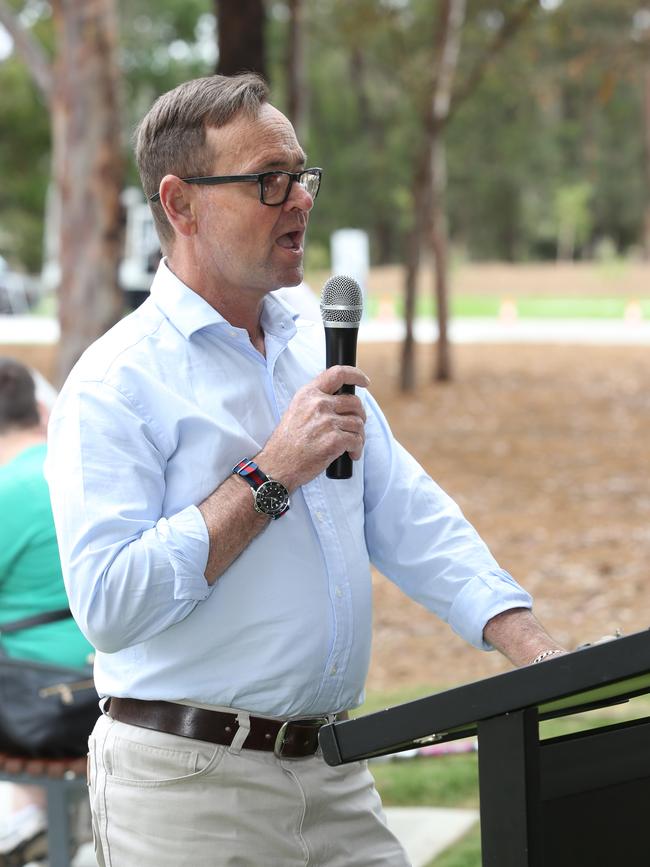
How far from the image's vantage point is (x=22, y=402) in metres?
4.54

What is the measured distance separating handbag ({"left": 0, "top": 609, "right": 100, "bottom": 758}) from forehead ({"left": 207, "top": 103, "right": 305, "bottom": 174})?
7.32 ft

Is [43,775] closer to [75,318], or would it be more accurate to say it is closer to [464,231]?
[75,318]

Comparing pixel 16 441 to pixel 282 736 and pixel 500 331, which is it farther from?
pixel 500 331

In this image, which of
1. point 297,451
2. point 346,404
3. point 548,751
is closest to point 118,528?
point 297,451

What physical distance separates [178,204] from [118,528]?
630 mm

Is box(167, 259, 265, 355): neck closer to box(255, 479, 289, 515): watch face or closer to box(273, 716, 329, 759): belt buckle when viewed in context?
box(255, 479, 289, 515): watch face

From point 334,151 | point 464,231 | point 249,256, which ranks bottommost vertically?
point 464,231

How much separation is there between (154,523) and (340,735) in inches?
20.2

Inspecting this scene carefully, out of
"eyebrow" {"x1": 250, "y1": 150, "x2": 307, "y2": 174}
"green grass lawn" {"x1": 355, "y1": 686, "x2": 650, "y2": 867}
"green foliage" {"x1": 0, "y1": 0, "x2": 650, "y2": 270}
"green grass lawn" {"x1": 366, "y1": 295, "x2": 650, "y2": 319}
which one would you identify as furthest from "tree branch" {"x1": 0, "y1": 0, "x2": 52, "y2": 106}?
"green foliage" {"x1": 0, "y1": 0, "x2": 650, "y2": 270}

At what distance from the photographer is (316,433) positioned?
2205mm

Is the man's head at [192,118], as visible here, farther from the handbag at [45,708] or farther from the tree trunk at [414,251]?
the tree trunk at [414,251]

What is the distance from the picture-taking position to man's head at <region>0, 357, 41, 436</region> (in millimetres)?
4492

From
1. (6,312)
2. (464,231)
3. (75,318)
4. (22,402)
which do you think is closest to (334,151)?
(464,231)

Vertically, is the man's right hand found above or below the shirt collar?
below
